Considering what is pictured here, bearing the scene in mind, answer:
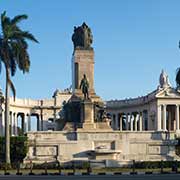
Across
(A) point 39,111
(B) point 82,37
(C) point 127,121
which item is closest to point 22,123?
(A) point 39,111

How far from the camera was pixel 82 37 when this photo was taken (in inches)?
3255

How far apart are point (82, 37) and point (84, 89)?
385 inches

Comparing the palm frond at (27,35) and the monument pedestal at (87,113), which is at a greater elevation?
the palm frond at (27,35)

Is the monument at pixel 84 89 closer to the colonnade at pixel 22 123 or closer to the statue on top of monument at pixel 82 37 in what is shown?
the statue on top of monument at pixel 82 37

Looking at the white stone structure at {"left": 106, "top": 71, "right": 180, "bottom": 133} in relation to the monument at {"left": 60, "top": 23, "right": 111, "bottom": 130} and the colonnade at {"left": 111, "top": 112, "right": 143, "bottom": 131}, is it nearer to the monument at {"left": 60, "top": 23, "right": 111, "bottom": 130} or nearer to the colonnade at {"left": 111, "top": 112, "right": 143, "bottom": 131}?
the colonnade at {"left": 111, "top": 112, "right": 143, "bottom": 131}

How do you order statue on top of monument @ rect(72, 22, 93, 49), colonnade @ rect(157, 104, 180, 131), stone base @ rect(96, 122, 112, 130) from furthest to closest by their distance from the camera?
colonnade @ rect(157, 104, 180, 131), statue on top of monument @ rect(72, 22, 93, 49), stone base @ rect(96, 122, 112, 130)

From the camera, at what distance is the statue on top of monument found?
271 feet

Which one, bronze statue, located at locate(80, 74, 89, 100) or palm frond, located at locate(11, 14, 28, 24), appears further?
bronze statue, located at locate(80, 74, 89, 100)

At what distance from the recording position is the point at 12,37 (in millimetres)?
70000

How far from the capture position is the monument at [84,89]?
253 feet

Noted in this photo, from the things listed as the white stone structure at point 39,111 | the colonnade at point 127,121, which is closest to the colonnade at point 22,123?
the white stone structure at point 39,111

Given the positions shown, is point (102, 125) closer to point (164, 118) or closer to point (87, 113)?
point (87, 113)

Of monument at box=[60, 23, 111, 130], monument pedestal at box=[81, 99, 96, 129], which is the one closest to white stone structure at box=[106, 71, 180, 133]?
monument at box=[60, 23, 111, 130]

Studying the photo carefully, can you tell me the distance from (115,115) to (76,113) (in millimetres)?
64902
